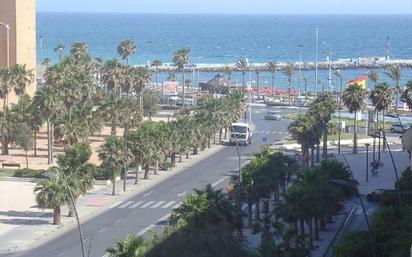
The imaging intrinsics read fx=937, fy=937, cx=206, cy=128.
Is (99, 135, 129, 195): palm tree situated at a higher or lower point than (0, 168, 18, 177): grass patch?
higher

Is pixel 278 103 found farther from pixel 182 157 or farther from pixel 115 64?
pixel 182 157

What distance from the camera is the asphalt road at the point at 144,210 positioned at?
5257cm

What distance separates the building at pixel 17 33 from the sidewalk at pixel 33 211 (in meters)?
33.4

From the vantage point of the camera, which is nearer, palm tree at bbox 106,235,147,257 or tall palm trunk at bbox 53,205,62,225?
palm tree at bbox 106,235,147,257

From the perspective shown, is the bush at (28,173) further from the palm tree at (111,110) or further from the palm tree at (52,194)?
the palm tree at (52,194)

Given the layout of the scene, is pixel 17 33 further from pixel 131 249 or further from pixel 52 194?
pixel 131 249

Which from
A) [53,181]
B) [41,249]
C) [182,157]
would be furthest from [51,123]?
[41,249]

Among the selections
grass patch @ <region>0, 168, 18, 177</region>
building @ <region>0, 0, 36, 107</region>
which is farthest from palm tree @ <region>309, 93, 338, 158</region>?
building @ <region>0, 0, 36, 107</region>

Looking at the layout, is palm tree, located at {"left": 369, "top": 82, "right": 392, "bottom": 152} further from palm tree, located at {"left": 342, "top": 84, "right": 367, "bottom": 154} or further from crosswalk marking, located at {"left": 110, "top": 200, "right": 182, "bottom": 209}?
crosswalk marking, located at {"left": 110, "top": 200, "right": 182, "bottom": 209}

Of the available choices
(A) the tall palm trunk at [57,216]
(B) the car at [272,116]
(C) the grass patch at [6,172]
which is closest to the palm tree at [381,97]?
(C) the grass patch at [6,172]

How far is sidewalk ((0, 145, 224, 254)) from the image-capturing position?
2162 inches

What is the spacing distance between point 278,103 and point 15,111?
66418 millimetres

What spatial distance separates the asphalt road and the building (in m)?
27.3

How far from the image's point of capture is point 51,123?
273ft
